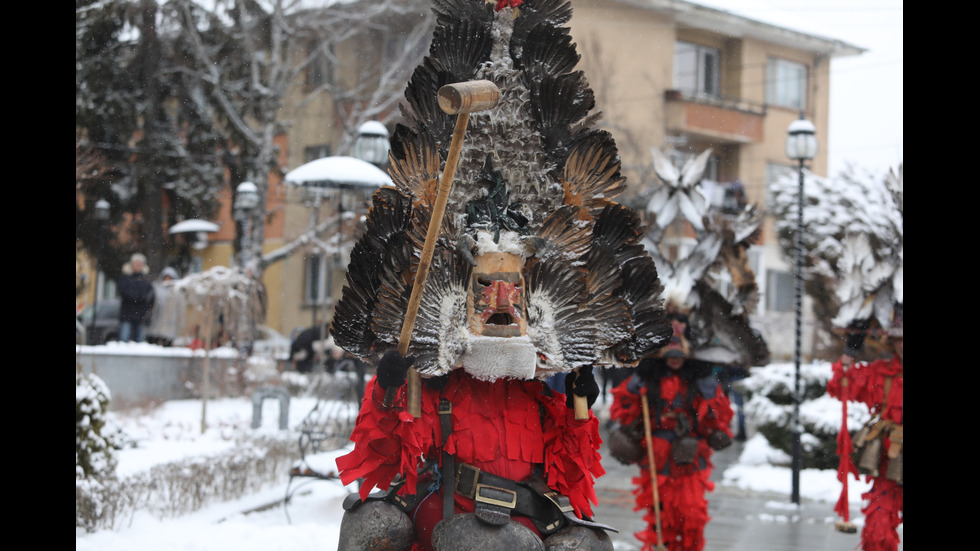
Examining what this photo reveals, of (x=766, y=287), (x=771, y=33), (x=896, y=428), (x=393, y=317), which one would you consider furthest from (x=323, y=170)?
(x=766, y=287)

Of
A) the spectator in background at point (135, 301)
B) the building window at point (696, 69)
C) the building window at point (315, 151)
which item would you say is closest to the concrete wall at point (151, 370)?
the spectator in background at point (135, 301)

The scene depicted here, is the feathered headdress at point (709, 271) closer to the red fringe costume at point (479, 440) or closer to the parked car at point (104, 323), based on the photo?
the red fringe costume at point (479, 440)

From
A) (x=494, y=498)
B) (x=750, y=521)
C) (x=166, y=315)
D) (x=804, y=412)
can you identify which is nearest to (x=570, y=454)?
(x=494, y=498)

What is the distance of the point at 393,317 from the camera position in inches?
125

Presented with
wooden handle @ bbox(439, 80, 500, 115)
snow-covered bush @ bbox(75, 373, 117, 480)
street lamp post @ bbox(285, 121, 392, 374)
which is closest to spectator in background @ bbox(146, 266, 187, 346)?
street lamp post @ bbox(285, 121, 392, 374)

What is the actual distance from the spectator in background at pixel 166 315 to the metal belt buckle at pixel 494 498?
6.49 m

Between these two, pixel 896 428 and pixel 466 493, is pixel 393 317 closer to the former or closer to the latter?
pixel 466 493

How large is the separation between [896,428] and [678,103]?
29.0 ft

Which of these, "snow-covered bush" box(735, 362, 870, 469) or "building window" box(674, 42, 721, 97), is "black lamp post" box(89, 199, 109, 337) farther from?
"building window" box(674, 42, 721, 97)

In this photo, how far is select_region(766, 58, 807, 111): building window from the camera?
13.1m

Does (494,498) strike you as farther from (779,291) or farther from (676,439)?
(779,291)

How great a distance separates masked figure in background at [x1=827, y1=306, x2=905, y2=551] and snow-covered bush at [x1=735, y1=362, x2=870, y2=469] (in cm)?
367

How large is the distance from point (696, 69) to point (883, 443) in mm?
8838

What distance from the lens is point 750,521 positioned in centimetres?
812
